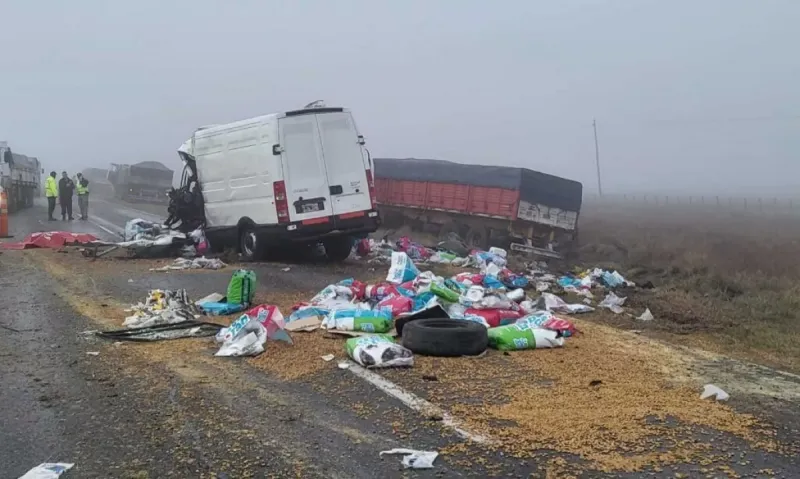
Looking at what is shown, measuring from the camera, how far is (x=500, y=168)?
21312mm

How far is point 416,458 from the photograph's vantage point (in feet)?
12.8

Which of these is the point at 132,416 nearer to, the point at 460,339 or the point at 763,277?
the point at 460,339

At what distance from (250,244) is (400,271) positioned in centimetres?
475

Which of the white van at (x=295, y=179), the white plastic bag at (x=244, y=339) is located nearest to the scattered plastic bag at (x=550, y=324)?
the white plastic bag at (x=244, y=339)

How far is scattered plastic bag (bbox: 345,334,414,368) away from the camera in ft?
18.7

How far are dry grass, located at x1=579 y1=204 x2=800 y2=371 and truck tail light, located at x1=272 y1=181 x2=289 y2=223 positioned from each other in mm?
6004

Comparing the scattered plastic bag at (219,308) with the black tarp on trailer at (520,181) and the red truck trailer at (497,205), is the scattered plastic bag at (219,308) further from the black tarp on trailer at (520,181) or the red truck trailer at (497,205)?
the black tarp on trailer at (520,181)

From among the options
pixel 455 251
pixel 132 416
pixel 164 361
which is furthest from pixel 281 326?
pixel 455 251

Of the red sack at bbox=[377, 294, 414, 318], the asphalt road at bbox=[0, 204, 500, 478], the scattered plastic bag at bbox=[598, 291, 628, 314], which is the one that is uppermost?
the red sack at bbox=[377, 294, 414, 318]

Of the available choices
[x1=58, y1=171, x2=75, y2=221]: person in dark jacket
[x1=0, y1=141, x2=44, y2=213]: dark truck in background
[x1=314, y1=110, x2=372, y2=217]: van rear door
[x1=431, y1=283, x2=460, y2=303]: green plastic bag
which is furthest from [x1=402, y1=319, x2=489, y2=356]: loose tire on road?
[x1=0, y1=141, x2=44, y2=213]: dark truck in background

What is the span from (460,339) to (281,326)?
1760mm

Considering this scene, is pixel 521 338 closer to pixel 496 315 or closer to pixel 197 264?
pixel 496 315

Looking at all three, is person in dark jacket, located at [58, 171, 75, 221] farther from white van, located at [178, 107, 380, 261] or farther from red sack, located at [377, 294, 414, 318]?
red sack, located at [377, 294, 414, 318]

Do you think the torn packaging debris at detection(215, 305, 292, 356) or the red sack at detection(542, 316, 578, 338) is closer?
the torn packaging debris at detection(215, 305, 292, 356)
